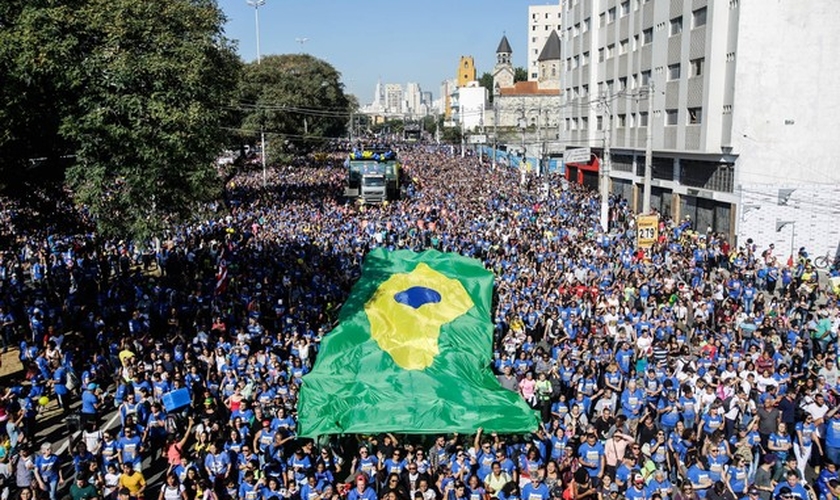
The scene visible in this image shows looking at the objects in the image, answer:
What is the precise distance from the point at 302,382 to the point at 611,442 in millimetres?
5667

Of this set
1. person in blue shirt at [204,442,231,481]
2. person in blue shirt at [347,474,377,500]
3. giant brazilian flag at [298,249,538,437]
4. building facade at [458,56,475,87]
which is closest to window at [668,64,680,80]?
giant brazilian flag at [298,249,538,437]

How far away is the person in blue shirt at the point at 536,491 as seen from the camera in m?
9.39

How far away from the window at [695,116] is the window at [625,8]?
35.6 feet

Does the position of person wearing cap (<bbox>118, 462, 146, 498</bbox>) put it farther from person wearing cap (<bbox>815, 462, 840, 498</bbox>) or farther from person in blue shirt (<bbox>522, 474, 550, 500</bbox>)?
person wearing cap (<bbox>815, 462, 840, 498</bbox>)

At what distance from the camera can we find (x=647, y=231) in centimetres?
2402

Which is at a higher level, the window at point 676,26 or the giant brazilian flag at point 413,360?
the window at point 676,26

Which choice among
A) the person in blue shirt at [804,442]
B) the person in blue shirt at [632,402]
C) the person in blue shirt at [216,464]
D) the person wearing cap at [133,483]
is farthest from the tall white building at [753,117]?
the person wearing cap at [133,483]

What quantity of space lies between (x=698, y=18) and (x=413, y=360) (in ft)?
79.7

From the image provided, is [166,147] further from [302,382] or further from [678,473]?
[678,473]

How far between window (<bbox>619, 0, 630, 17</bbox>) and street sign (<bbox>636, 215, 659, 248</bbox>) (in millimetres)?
20891

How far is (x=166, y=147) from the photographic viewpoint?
54.4 feet

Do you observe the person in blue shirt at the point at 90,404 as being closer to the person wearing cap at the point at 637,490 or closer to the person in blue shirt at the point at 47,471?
the person in blue shirt at the point at 47,471

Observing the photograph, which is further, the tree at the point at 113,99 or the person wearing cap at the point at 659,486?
the tree at the point at 113,99

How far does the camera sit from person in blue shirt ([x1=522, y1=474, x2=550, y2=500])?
939 centimetres
